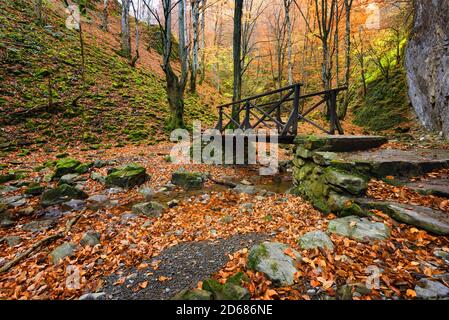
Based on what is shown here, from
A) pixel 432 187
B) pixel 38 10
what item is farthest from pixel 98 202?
pixel 38 10

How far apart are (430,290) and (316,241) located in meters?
1.02

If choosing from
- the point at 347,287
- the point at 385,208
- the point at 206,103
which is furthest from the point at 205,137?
the point at 206,103

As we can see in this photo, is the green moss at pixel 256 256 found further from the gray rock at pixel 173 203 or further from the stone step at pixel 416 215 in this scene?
the gray rock at pixel 173 203

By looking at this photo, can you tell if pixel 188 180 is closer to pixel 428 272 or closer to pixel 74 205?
pixel 74 205

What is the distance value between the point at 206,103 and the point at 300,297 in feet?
49.8

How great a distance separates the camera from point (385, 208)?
8.96 ft

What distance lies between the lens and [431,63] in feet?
19.4

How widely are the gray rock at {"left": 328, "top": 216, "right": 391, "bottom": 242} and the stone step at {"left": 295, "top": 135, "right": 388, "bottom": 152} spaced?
5.92 feet

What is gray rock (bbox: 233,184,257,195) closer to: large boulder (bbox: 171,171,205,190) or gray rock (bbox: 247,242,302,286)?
large boulder (bbox: 171,171,205,190)
